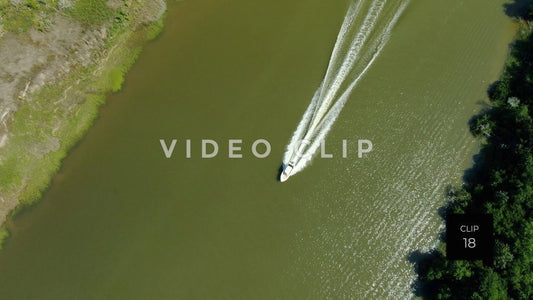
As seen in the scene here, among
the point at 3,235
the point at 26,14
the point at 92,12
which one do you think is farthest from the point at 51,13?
the point at 3,235

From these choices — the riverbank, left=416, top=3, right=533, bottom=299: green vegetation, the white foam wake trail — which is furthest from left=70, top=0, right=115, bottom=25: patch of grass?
left=416, top=3, right=533, bottom=299: green vegetation

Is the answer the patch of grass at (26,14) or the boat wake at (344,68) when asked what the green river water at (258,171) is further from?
the patch of grass at (26,14)

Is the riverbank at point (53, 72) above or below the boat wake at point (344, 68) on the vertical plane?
below

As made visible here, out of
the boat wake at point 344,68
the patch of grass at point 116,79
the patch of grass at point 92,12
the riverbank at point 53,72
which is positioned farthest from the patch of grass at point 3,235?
the boat wake at point 344,68

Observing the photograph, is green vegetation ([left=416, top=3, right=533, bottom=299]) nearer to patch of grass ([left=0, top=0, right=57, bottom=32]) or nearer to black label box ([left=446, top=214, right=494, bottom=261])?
black label box ([left=446, top=214, right=494, bottom=261])

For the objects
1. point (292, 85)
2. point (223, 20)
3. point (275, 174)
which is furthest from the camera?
point (223, 20)

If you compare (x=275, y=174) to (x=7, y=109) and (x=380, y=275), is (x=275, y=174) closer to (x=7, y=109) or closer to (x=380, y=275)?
(x=380, y=275)

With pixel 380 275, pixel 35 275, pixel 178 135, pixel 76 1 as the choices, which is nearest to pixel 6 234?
pixel 35 275
